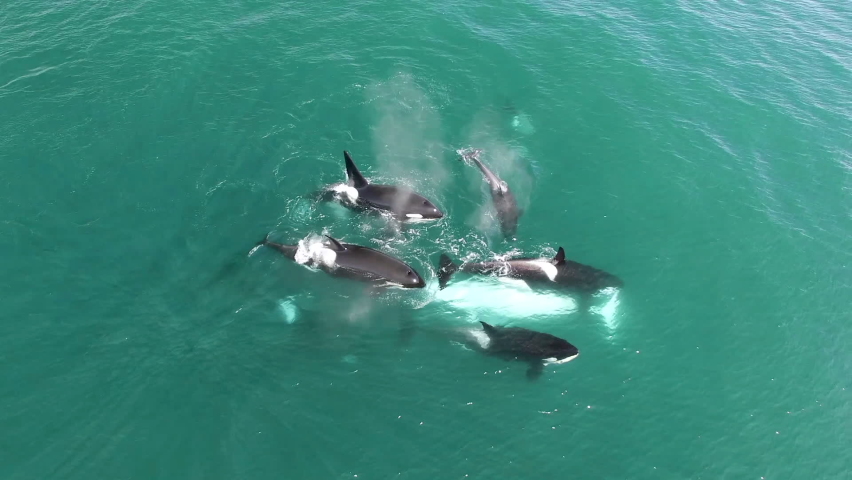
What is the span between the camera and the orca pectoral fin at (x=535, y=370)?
145 ft

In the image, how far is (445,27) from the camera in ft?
285

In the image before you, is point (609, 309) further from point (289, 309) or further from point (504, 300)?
point (289, 309)

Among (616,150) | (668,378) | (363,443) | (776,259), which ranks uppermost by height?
(616,150)

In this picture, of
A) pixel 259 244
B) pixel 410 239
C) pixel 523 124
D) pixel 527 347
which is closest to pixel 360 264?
pixel 410 239

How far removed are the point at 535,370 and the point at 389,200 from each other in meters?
23.1

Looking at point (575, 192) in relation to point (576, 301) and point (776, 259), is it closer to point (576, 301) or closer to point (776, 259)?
point (576, 301)

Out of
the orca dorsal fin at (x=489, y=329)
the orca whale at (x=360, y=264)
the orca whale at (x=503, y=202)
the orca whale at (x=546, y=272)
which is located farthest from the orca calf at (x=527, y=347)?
the orca whale at (x=503, y=202)

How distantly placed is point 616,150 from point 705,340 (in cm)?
2746

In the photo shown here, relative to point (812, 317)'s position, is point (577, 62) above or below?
above

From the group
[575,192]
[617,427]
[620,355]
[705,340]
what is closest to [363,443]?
[617,427]

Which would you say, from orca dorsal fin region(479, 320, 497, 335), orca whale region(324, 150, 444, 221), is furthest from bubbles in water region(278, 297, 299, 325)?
orca dorsal fin region(479, 320, 497, 335)

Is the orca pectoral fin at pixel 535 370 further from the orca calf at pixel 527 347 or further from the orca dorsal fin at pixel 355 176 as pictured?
the orca dorsal fin at pixel 355 176

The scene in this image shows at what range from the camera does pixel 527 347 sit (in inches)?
1767

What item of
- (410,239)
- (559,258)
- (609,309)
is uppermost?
(559,258)
